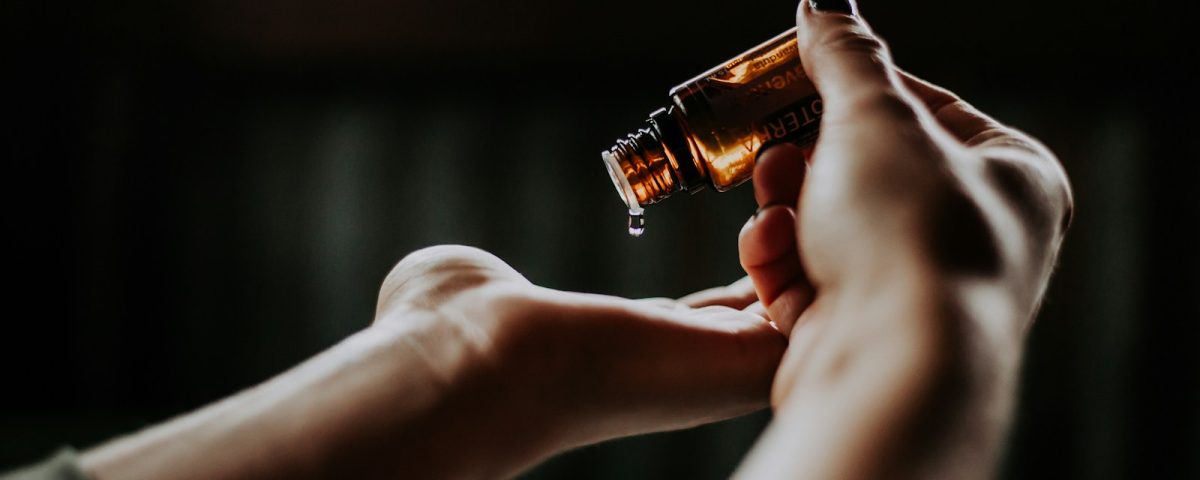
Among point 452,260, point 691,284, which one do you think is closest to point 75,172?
point 691,284

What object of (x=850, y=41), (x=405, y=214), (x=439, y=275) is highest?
(x=850, y=41)

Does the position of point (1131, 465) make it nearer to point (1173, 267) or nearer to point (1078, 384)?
point (1078, 384)

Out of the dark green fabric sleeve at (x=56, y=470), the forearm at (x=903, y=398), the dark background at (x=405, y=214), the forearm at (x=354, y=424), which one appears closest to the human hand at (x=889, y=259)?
the forearm at (x=903, y=398)

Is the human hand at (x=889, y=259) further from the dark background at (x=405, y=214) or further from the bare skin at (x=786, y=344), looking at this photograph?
the dark background at (x=405, y=214)

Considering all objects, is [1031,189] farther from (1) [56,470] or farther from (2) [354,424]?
(1) [56,470]

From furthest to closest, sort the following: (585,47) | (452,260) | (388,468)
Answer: (585,47) < (452,260) < (388,468)

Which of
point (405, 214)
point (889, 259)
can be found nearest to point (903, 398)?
point (889, 259)

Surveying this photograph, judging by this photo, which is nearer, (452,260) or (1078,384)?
(452,260)

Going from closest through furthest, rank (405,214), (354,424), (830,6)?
1. (354,424)
2. (830,6)
3. (405,214)
